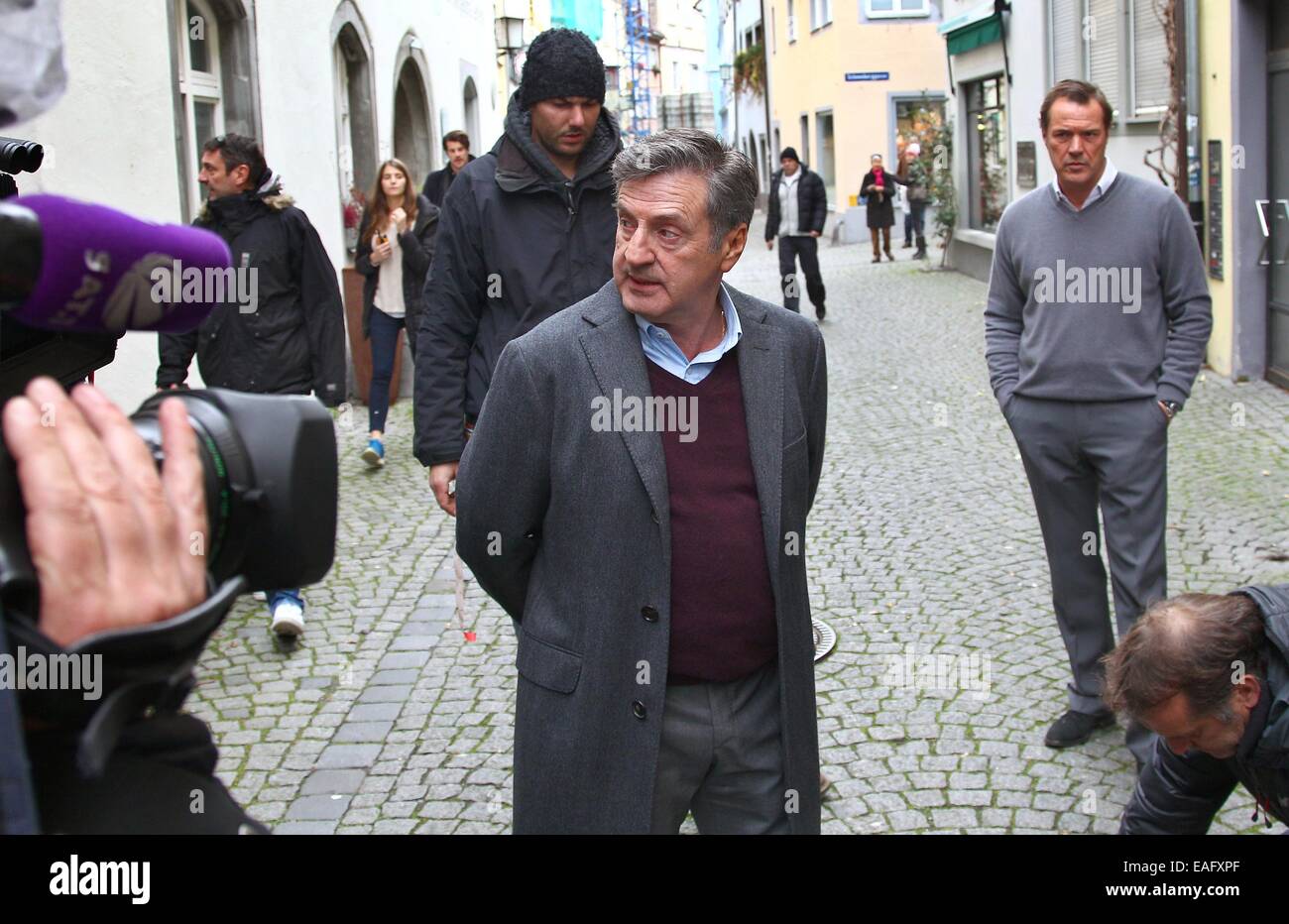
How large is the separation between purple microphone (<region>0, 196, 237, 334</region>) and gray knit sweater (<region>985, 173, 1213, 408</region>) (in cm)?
366

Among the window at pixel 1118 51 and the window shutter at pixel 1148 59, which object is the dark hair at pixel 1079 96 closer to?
the window at pixel 1118 51

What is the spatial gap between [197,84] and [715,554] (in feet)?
28.3

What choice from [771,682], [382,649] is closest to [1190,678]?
[771,682]

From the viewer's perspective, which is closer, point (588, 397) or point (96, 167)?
point (588, 397)

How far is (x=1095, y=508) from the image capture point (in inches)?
193

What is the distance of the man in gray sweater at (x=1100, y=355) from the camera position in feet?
15.4

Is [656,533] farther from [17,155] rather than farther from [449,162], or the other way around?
[449,162]

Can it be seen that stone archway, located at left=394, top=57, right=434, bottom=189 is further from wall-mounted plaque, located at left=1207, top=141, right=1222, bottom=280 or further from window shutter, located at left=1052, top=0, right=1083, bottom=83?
wall-mounted plaque, located at left=1207, top=141, right=1222, bottom=280

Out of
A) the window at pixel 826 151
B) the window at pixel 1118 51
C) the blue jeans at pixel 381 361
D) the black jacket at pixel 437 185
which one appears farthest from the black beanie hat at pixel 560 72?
the window at pixel 826 151

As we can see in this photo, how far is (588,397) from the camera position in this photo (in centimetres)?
286

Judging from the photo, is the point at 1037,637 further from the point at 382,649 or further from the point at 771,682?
the point at 771,682

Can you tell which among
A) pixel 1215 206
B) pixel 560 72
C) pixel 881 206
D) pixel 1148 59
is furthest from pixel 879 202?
pixel 560 72

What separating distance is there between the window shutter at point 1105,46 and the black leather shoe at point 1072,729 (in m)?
10.4
